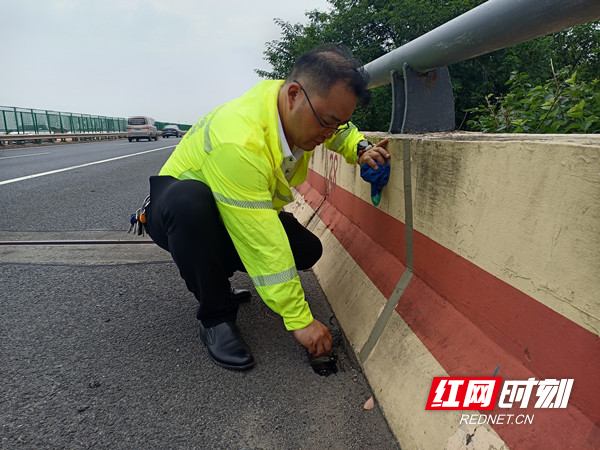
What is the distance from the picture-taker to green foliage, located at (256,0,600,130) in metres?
11.9

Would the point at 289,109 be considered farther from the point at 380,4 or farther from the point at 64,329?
the point at 380,4

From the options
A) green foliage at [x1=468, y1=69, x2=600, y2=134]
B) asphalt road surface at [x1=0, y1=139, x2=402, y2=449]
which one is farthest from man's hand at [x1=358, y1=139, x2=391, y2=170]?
asphalt road surface at [x1=0, y1=139, x2=402, y2=449]

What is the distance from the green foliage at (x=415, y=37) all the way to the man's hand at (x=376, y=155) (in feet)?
23.1

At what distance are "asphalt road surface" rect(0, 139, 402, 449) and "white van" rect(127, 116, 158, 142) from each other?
3111 cm

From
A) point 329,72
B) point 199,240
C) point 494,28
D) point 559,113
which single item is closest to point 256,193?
point 199,240

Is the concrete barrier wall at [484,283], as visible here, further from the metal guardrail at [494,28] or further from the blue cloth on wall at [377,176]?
the metal guardrail at [494,28]

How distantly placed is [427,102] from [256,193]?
0.99 meters

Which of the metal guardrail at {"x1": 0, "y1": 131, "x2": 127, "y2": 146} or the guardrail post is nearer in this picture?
the guardrail post

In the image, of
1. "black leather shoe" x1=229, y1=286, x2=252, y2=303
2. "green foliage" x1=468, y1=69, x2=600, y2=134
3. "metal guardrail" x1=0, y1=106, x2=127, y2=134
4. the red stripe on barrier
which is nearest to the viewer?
the red stripe on barrier

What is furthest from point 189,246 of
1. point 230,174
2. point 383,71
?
point 383,71

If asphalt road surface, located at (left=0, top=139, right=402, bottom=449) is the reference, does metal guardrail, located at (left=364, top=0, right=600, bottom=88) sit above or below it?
above

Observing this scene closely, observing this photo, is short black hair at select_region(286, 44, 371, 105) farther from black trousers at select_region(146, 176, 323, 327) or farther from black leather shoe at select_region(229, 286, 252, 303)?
black leather shoe at select_region(229, 286, 252, 303)

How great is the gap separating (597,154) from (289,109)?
1283mm

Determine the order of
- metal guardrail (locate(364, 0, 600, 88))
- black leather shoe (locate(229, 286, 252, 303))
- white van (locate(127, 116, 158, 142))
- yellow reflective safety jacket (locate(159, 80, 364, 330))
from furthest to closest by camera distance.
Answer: white van (locate(127, 116, 158, 142)), black leather shoe (locate(229, 286, 252, 303)), yellow reflective safety jacket (locate(159, 80, 364, 330)), metal guardrail (locate(364, 0, 600, 88))
